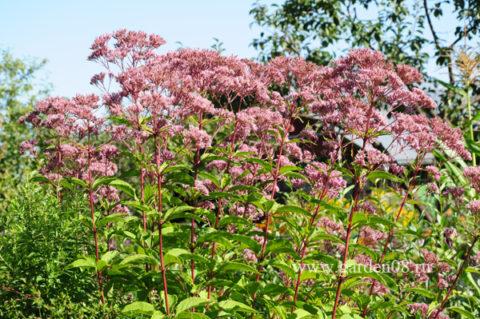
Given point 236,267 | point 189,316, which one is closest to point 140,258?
point 189,316

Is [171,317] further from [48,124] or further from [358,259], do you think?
[48,124]

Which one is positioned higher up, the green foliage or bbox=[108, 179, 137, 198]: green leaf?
bbox=[108, 179, 137, 198]: green leaf

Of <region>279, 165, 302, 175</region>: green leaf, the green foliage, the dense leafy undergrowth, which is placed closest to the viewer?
the dense leafy undergrowth

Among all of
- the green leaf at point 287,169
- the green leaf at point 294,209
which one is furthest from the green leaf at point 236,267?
the green leaf at point 287,169

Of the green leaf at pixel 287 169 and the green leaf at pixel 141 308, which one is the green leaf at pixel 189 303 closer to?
the green leaf at pixel 141 308

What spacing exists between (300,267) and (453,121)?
642 centimetres

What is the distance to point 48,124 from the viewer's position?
3643 millimetres

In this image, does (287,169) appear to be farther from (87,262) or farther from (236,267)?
(87,262)

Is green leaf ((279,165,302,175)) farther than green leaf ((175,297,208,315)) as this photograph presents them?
Yes

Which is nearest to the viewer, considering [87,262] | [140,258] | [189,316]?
[189,316]

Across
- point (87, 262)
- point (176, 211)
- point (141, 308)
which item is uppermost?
point (176, 211)

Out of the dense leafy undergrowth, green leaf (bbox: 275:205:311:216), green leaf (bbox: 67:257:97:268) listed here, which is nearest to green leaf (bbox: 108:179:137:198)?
the dense leafy undergrowth

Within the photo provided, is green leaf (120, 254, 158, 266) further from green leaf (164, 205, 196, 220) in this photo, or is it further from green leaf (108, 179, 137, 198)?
green leaf (108, 179, 137, 198)

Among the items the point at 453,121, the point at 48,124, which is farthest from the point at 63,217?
the point at 453,121
